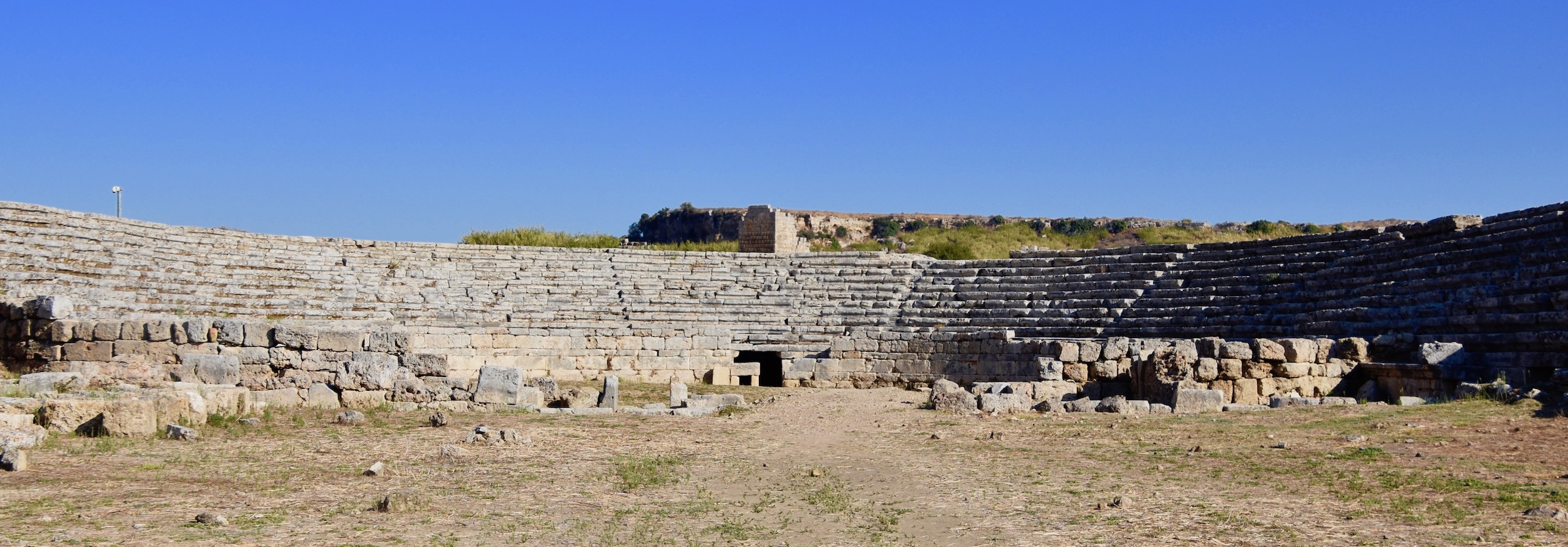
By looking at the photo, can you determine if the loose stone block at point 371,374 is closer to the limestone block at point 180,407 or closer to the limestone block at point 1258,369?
the limestone block at point 180,407

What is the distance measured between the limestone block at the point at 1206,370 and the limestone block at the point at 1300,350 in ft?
3.21

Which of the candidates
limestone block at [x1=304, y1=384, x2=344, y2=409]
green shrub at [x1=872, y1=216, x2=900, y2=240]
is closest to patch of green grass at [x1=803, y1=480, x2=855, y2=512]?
limestone block at [x1=304, y1=384, x2=344, y2=409]

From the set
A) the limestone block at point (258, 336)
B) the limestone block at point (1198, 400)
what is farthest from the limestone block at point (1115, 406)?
the limestone block at point (258, 336)

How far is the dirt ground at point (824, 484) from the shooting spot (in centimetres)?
649

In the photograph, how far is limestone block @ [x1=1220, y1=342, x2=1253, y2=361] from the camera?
14.9 metres

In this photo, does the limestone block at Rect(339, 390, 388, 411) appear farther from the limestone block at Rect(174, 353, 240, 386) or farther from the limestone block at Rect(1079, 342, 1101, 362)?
the limestone block at Rect(1079, 342, 1101, 362)

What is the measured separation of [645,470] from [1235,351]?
29.1ft

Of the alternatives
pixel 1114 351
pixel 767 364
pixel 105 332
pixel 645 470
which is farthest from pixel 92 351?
pixel 1114 351

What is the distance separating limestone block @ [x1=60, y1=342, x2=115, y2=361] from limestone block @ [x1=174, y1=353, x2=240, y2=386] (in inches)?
47.5

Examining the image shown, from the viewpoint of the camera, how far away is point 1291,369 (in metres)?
14.9

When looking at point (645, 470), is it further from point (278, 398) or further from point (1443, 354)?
point (1443, 354)

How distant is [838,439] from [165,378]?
784 centimetres

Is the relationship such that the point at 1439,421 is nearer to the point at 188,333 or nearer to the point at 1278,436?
the point at 1278,436

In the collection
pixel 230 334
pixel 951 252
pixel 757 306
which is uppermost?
pixel 951 252
